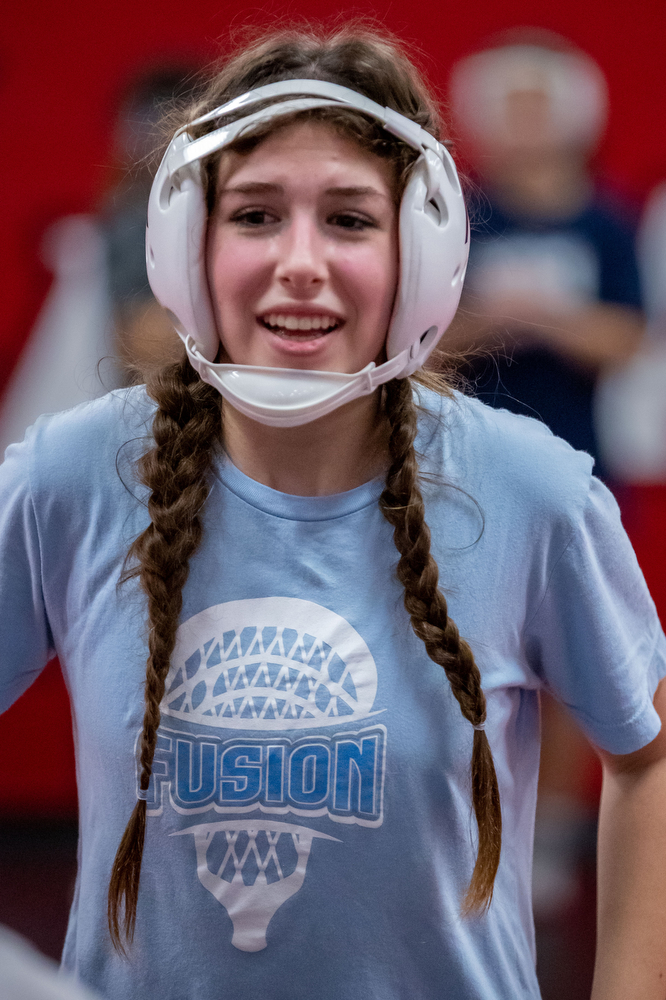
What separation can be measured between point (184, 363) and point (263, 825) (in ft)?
1.77

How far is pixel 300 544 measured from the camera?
3.75ft

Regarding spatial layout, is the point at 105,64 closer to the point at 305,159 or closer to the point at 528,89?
the point at 528,89

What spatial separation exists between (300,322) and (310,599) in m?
0.29

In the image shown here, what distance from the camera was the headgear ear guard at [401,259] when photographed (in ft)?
3.44

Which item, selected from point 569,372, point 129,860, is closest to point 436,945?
point 129,860

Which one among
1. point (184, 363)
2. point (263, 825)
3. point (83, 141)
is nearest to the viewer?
point (263, 825)

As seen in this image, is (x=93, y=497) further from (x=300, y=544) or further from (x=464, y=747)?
(x=464, y=747)

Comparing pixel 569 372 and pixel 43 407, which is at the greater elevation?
pixel 569 372

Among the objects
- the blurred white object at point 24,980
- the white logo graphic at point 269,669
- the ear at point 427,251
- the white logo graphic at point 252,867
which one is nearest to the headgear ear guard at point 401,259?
the ear at point 427,251

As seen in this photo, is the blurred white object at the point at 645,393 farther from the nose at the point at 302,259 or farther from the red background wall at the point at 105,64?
the nose at the point at 302,259

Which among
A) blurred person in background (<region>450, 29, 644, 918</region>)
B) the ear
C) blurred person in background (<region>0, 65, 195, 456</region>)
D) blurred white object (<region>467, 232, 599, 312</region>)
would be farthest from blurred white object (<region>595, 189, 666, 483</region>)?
the ear

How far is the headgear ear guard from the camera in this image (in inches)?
41.2

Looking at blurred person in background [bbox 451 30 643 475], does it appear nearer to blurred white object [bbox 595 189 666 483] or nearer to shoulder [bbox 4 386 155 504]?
blurred white object [bbox 595 189 666 483]

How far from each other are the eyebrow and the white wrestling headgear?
1.68 metres
